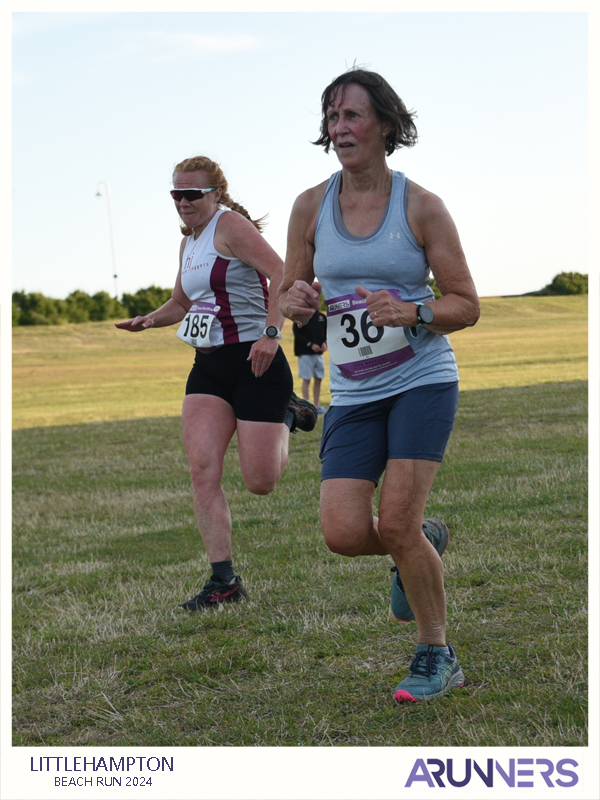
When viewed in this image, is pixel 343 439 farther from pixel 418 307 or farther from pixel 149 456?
pixel 149 456

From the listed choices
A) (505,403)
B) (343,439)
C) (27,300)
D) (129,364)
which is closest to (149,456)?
(505,403)

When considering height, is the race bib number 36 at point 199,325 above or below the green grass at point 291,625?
above

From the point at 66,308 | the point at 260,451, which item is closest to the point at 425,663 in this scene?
the point at 260,451

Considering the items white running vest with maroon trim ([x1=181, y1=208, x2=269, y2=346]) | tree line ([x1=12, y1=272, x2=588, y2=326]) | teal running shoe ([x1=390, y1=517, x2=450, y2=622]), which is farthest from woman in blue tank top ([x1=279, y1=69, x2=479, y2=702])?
tree line ([x1=12, y1=272, x2=588, y2=326])

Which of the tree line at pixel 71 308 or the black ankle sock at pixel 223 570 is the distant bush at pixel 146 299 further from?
the black ankle sock at pixel 223 570

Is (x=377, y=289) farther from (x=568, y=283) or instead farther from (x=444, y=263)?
(x=568, y=283)

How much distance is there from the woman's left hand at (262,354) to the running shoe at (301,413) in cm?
79

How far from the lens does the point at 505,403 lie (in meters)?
16.0

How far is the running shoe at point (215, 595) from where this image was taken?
5.37 m

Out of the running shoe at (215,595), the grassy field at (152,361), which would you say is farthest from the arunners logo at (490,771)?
the grassy field at (152,361)

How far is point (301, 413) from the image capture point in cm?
600

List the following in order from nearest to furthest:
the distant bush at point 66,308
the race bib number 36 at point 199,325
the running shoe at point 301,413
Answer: the race bib number 36 at point 199,325 < the running shoe at point 301,413 < the distant bush at point 66,308

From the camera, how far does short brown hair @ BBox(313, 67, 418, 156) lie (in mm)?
3869

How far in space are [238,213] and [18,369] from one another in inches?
1434
